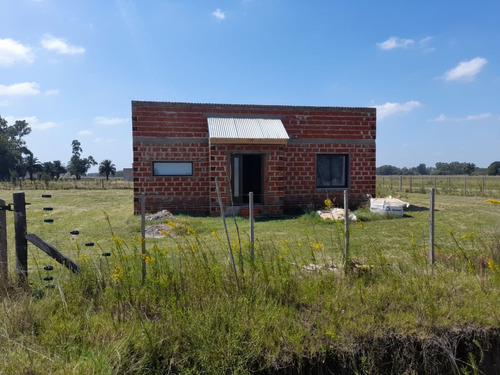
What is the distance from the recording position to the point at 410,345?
143 inches

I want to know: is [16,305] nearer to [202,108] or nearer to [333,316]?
[333,316]

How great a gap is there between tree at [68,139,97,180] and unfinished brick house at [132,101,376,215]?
6210 centimetres

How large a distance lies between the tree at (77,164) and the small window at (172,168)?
62033 millimetres

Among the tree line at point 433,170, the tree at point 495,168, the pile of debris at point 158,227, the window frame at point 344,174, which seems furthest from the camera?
the tree line at point 433,170

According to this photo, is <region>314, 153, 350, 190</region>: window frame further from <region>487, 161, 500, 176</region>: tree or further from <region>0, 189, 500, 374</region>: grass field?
<region>487, 161, 500, 176</region>: tree

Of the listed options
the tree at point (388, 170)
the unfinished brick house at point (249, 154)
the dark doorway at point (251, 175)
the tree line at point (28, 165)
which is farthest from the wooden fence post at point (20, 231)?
the tree at point (388, 170)

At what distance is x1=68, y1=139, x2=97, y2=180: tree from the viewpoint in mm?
69375

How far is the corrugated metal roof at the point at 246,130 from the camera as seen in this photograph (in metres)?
13.1

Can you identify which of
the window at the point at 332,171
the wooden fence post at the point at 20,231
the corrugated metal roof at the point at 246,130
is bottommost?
the wooden fence post at the point at 20,231

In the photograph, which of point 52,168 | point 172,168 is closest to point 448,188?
point 172,168

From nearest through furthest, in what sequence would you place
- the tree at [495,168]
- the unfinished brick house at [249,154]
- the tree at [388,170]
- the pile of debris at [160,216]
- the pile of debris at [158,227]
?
1. the pile of debris at [158,227]
2. the pile of debris at [160,216]
3. the unfinished brick house at [249,154]
4. the tree at [495,168]
5. the tree at [388,170]

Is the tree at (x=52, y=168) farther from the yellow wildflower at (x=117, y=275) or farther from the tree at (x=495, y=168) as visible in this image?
the tree at (x=495, y=168)

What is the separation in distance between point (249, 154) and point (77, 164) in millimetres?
64786

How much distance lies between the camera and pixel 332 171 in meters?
15.1
